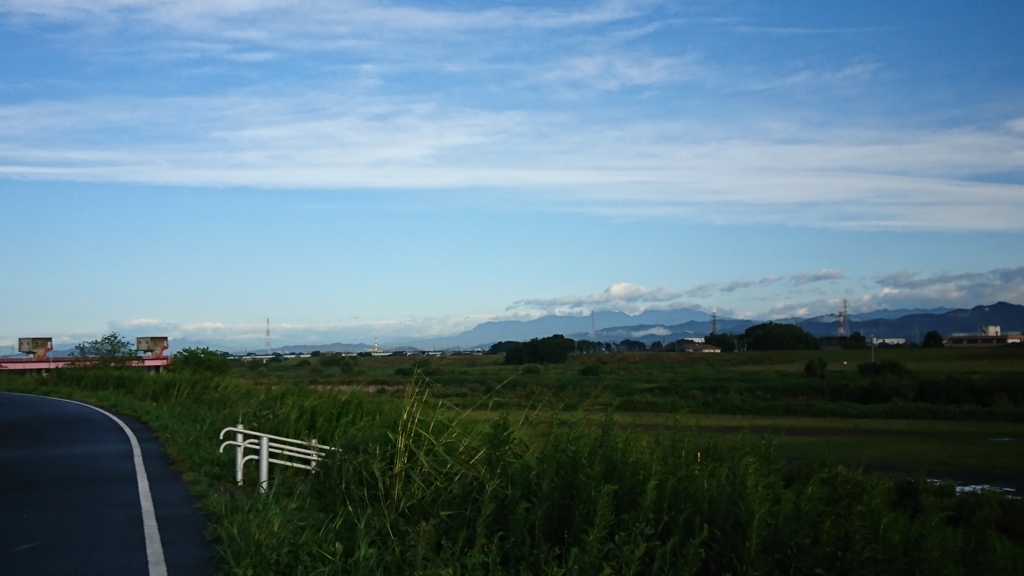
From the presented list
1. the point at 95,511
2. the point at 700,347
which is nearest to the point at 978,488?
the point at 95,511

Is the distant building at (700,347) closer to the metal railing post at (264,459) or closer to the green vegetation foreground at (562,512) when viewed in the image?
the green vegetation foreground at (562,512)

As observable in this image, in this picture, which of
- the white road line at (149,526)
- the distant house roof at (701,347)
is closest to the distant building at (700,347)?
the distant house roof at (701,347)

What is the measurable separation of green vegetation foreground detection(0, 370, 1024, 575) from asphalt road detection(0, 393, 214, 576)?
0.50 metres

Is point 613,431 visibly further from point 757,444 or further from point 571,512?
point 757,444

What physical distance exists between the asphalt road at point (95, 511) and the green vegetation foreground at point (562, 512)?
1.65 feet

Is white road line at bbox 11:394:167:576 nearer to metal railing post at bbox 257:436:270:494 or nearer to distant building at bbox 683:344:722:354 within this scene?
metal railing post at bbox 257:436:270:494

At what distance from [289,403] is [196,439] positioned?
2204 mm

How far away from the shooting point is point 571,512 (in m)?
9.88

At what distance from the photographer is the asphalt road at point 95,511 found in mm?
9453

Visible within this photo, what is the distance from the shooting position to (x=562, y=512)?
10000mm

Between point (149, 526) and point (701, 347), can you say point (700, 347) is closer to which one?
point (701, 347)

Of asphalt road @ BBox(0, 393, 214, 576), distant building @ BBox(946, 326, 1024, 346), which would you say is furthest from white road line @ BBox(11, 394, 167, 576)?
distant building @ BBox(946, 326, 1024, 346)

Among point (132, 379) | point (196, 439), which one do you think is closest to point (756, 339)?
point (132, 379)

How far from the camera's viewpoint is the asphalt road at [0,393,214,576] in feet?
31.0
